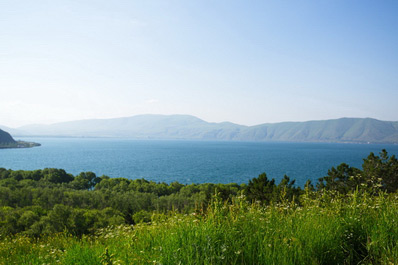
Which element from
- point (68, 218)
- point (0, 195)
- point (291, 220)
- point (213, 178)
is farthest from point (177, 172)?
point (291, 220)

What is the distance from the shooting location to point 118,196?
54.8m

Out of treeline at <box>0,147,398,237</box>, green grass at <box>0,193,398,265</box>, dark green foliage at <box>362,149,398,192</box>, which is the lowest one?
treeline at <box>0,147,398,237</box>

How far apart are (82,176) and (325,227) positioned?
278 ft

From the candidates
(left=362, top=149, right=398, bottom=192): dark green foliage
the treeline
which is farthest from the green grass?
(left=362, top=149, right=398, bottom=192): dark green foliage

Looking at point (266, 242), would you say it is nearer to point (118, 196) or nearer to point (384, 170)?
point (384, 170)

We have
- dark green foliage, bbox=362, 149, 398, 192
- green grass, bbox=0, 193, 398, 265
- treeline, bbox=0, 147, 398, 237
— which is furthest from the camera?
dark green foliage, bbox=362, 149, 398, 192

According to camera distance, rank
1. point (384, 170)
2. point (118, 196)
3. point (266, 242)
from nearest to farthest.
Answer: point (266, 242)
point (384, 170)
point (118, 196)

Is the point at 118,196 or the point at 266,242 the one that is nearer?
the point at 266,242

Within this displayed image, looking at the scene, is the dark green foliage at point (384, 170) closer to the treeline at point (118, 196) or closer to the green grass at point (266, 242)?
the treeline at point (118, 196)

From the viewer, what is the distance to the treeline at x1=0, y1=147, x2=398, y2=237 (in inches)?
901

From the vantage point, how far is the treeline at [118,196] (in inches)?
901

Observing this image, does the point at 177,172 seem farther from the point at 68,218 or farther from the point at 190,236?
the point at 190,236

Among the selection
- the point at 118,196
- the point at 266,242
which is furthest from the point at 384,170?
the point at 118,196

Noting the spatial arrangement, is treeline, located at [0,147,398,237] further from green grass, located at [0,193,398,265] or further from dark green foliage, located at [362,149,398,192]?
green grass, located at [0,193,398,265]
